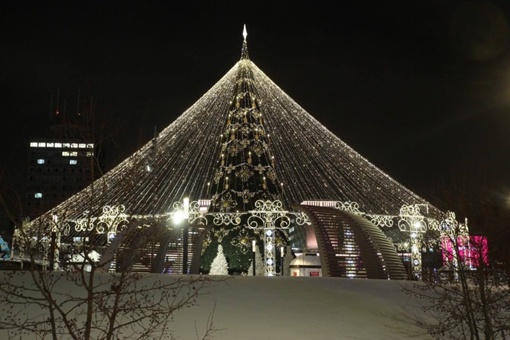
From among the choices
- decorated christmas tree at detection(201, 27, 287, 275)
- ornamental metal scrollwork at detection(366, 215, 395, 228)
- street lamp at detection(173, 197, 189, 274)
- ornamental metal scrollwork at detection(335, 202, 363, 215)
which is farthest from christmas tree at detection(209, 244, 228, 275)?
ornamental metal scrollwork at detection(366, 215, 395, 228)

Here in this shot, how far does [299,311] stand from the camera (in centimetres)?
1058

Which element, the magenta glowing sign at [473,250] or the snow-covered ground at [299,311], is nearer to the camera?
the snow-covered ground at [299,311]

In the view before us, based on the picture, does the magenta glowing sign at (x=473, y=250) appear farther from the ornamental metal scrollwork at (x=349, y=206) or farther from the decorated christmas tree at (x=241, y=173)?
the decorated christmas tree at (x=241, y=173)

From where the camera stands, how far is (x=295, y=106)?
2308cm

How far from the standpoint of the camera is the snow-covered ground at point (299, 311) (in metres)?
9.31

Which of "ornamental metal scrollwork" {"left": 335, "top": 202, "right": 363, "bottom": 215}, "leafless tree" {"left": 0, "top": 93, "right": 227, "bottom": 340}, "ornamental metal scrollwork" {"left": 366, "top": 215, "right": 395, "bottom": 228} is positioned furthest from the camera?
"ornamental metal scrollwork" {"left": 366, "top": 215, "right": 395, "bottom": 228}

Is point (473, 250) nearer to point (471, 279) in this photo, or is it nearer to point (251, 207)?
point (471, 279)

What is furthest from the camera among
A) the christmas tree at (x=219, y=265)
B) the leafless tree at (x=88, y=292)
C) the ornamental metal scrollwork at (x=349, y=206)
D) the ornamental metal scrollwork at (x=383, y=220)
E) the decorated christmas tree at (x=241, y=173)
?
the decorated christmas tree at (x=241, y=173)

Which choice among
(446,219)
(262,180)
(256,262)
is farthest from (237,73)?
(446,219)

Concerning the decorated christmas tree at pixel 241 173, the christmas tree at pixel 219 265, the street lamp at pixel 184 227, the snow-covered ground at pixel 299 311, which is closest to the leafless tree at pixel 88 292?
the snow-covered ground at pixel 299 311

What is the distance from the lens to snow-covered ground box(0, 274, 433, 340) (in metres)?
9.31

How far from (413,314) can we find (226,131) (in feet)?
55.2

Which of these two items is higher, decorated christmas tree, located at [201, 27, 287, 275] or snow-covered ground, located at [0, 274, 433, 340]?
decorated christmas tree, located at [201, 27, 287, 275]

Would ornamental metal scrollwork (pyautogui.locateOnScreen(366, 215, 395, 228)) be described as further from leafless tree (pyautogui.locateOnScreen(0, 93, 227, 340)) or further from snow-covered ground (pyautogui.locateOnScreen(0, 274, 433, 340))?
leafless tree (pyautogui.locateOnScreen(0, 93, 227, 340))
